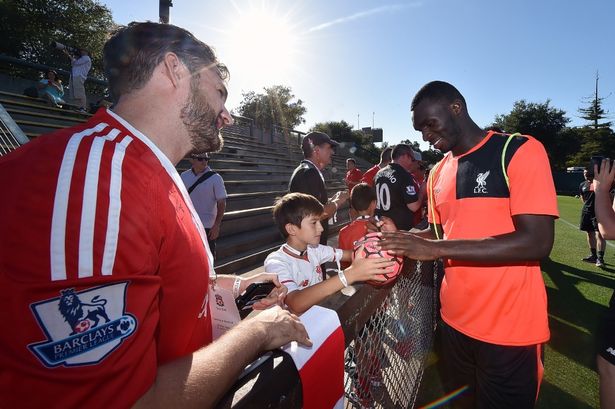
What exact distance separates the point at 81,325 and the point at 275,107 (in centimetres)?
6194

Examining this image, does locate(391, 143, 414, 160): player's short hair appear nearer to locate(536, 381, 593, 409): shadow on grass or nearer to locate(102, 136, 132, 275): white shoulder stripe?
locate(536, 381, 593, 409): shadow on grass

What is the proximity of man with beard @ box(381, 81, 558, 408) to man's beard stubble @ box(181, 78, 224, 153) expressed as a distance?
1.08 meters

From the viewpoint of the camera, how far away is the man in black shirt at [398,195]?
4.49 meters

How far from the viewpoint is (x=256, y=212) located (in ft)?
26.8

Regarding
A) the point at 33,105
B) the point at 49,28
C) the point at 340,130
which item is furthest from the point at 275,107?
the point at 33,105

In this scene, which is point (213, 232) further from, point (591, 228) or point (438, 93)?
point (591, 228)

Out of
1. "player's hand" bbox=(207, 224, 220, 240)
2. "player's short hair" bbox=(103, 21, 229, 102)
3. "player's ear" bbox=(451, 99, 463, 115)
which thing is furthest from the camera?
"player's hand" bbox=(207, 224, 220, 240)

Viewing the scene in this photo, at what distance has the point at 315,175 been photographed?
13.9ft

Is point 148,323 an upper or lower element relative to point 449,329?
upper

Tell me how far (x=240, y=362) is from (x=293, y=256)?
65.5 inches

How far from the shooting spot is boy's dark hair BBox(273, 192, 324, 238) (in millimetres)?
2506

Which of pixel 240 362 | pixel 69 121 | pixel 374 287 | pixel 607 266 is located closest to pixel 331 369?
pixel 240 362

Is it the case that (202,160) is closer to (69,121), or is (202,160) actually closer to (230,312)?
(230,312)

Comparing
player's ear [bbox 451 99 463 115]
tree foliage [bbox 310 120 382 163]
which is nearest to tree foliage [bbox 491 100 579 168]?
tree foliage [bbox 310 120 382 163]
